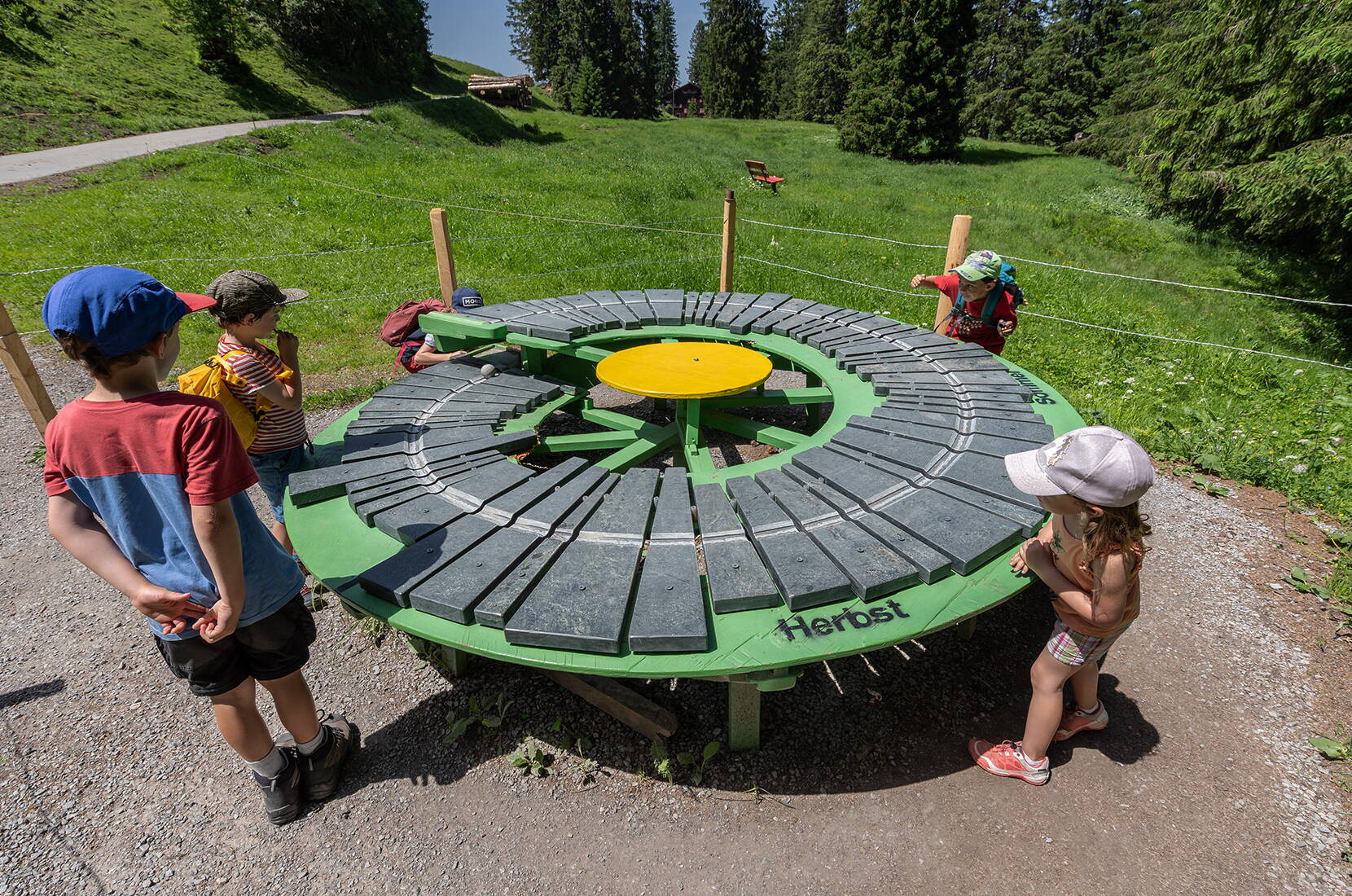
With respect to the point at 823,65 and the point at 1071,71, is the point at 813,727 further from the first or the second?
the point at 823,65

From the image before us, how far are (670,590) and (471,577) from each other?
68 cm

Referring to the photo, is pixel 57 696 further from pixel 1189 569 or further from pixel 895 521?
pixel 1189 569

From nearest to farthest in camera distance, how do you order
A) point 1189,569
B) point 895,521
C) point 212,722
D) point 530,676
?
point 895,521, point 212,722, point 530,676, point 1189,569

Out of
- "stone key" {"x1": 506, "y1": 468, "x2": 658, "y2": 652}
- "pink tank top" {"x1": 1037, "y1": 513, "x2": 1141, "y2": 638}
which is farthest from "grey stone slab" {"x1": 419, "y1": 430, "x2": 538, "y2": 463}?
"pink tank top" {"x1": 1037, "y1": 513, "x2": 1141, "y2": 638}

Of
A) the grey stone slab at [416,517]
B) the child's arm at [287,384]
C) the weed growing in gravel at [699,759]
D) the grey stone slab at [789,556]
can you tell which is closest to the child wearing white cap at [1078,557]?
the grey stone slab at [789,556]

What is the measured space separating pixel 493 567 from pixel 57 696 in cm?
230

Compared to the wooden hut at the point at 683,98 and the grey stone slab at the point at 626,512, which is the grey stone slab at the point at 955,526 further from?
the wooden hut at the point at 683,98

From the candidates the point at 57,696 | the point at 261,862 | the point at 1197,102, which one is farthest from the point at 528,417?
the point at 1197,102

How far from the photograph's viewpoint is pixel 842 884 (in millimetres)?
2037

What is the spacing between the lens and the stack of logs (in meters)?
34.8

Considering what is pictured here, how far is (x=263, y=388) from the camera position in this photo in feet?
8.63

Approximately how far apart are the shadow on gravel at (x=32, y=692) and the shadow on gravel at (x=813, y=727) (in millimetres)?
1575

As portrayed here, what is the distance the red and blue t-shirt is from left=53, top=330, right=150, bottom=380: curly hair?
0.30 feet

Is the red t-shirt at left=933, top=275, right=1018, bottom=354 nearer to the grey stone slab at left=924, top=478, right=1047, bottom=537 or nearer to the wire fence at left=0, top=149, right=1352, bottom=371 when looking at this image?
the wire fence at left=0, top=149, right=1352, bottom=371
